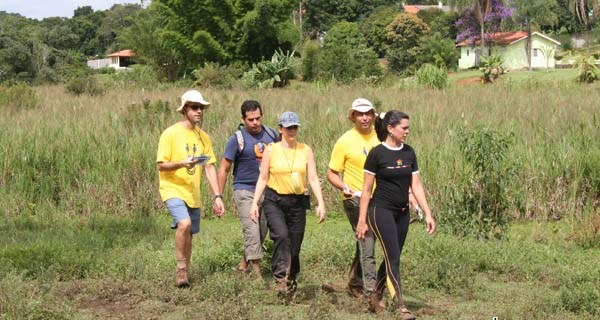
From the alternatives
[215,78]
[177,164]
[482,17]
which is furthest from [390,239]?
[482,17]

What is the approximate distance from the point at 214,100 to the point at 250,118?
11.6 metres

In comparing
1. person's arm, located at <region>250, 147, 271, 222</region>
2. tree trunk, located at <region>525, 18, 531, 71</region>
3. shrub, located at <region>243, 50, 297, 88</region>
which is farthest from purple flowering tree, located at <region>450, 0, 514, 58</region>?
person's arm, located at <region>250, 147, 271, 222</region>

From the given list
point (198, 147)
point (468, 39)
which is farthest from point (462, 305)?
point (468, 39)

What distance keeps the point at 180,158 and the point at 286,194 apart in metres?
0.95

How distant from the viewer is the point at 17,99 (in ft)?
63.0

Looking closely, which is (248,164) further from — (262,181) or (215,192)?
(262,181)

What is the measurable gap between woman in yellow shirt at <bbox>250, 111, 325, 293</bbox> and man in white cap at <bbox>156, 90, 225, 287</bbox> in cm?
48

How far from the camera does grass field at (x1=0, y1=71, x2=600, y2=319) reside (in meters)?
6.30

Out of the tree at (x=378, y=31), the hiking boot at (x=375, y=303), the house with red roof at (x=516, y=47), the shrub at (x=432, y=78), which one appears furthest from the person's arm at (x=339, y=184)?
the tree at (x=378, y=31)

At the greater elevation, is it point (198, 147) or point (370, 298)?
point (198, 147)

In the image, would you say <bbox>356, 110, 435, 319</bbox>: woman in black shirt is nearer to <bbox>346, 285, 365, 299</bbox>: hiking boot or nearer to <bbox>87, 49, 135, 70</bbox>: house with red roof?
<bbox>346, 285, 365, 299</bbox>: hiking boot

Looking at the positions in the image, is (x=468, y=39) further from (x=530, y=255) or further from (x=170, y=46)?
(x=530, y=255)

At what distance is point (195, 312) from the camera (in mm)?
6027

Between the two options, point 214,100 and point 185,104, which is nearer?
point 185,104
